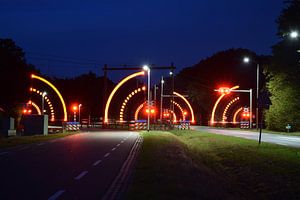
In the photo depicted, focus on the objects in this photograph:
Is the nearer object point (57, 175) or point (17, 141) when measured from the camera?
point (57, 175)

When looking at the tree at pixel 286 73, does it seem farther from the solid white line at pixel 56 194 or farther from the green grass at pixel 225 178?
the solid white line at pixel 56 194

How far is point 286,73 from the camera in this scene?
6159 cm

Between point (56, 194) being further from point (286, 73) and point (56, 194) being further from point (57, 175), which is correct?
point (286, 73)

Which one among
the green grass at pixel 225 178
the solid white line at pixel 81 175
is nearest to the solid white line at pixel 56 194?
the green grass at pixel 225 178

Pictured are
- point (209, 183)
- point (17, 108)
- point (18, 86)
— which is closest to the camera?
point (209, 183)

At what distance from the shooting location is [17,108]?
67.0 metres

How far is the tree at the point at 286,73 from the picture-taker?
59906 millimetres

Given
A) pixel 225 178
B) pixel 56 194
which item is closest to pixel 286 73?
pixel 225 178

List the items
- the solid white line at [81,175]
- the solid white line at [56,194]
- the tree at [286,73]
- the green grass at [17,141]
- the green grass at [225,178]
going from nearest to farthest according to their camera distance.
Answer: the solid white line at [56,194] < the green grass at [225,178] < the solid white line at [81,175] < the green grass at [17,141] < the tree at [286,73]

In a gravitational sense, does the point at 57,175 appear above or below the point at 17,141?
below

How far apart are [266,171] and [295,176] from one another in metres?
1.80

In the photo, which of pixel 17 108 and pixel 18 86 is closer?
pixel 18 86

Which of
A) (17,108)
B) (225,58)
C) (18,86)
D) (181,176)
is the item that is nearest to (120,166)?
(181,176)

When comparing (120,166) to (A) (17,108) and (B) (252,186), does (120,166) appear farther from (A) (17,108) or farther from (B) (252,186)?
(A) (17,108)
